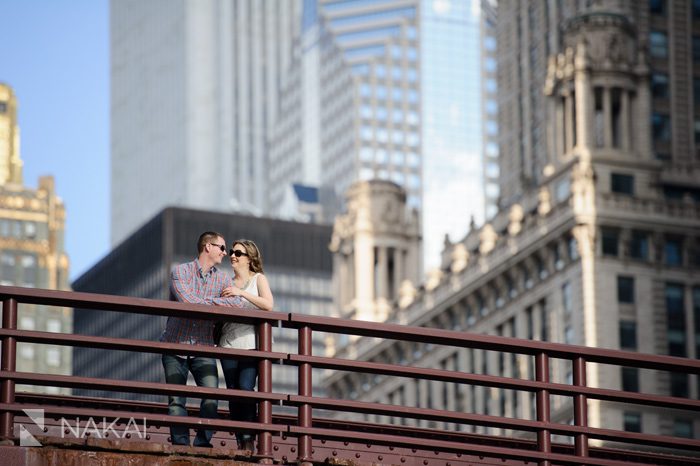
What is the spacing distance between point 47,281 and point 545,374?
436 ft

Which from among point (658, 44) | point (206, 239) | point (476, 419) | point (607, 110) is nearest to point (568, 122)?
point (607, 110)

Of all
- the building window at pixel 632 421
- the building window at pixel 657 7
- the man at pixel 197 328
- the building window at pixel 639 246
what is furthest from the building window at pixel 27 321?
the man at pixel 197 328

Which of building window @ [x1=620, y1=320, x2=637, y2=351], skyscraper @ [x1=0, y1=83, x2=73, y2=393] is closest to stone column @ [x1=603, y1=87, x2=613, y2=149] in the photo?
building window @ [x1=620, y1=320, x2=637, y2=351]

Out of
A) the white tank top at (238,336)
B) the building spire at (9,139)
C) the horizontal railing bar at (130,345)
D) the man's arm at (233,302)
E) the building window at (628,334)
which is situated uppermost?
the building spire at (9,139)

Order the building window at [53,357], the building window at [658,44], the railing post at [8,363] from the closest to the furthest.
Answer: the railing post at [8,363]
the building window at [658,44]
the building window at [53,357]

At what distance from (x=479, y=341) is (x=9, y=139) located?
154 m

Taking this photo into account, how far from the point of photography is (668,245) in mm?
98875

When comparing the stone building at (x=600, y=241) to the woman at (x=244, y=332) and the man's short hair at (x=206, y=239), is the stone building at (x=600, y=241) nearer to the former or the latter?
the woman at (x=244, y=332)

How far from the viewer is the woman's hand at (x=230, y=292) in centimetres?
1610

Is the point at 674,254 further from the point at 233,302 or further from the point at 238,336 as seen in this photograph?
the point at 238,336

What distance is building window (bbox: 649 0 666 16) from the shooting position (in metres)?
112

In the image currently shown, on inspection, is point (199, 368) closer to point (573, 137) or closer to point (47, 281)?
point (573, 137)

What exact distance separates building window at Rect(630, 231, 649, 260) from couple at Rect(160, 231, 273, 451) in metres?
82.5

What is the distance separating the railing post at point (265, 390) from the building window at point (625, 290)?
81.9 meters
